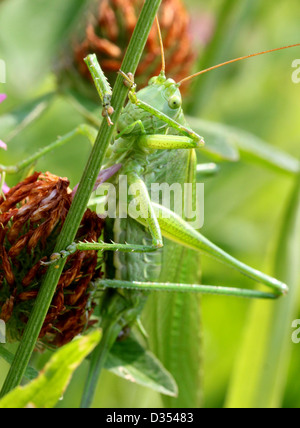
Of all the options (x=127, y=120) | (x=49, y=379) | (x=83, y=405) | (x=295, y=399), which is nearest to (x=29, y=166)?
(x=127, y=120)

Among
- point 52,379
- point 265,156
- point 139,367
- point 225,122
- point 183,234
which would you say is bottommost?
point 52,379

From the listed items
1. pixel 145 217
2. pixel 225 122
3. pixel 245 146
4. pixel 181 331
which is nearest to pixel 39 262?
pixel 145 217

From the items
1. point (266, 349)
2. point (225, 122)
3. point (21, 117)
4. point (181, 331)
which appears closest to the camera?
point (181, 331)

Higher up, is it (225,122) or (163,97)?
(225,122)

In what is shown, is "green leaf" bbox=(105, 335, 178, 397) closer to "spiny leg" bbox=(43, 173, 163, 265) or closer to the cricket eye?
"spiny leg" bbox=(43, 173, 163, 265)

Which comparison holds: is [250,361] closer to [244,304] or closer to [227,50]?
[244,304]

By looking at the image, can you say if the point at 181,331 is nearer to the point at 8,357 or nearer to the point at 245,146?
the point at 8,357

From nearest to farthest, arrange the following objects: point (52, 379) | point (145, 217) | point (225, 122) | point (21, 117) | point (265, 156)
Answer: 1. point (52, 379)
2. point (145, 217)
3. point (21, 117)
4. point (265, 156)
5. point (225, 122)
